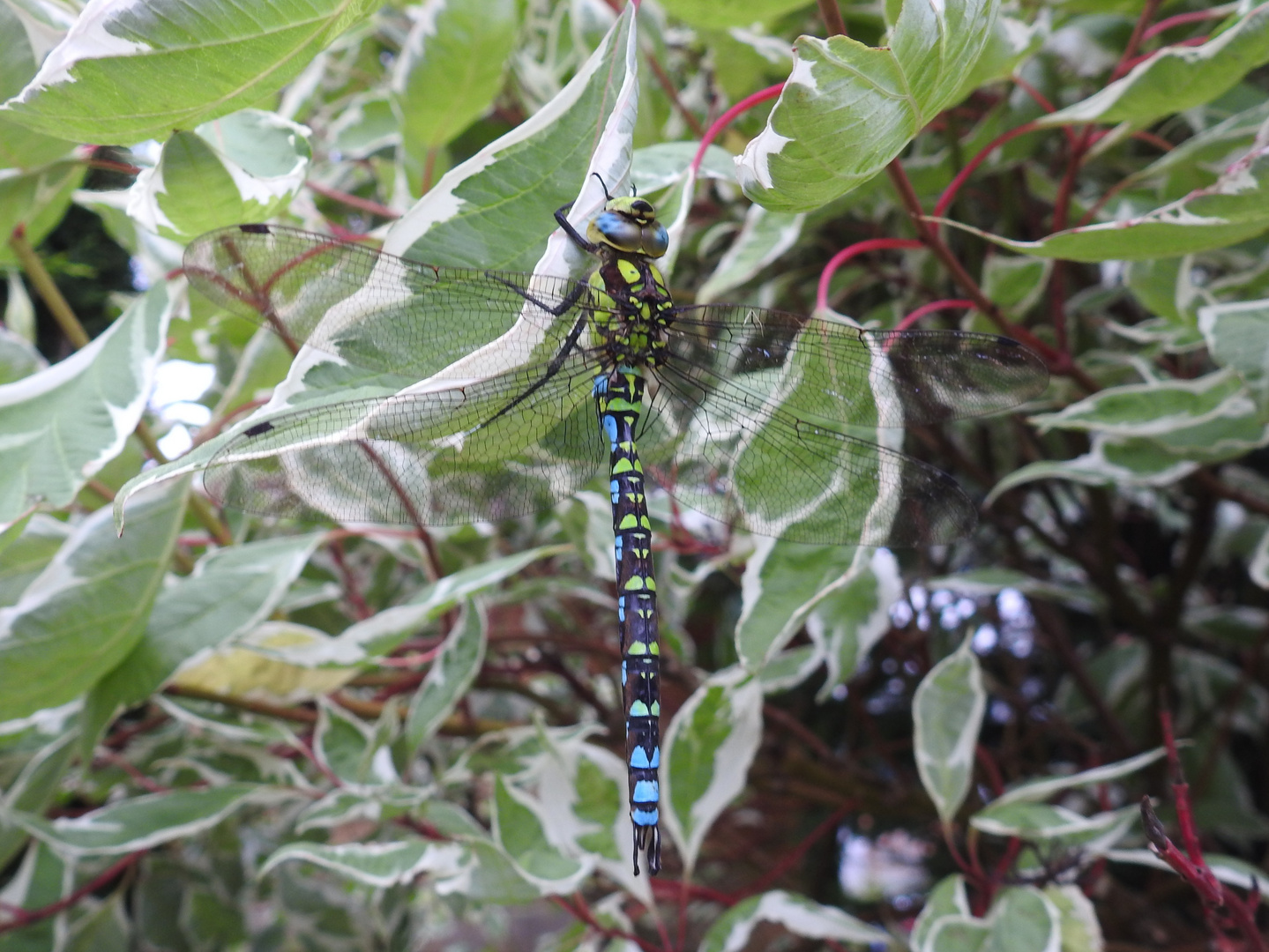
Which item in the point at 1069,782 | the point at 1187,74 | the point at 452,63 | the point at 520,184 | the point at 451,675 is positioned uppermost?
the point at 452,63

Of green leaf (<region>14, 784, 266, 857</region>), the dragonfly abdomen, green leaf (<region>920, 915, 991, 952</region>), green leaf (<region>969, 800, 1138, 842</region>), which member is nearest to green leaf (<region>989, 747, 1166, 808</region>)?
green leaf (<region>969, 800, 1138, 842</region>)

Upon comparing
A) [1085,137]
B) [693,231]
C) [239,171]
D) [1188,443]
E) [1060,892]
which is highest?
[693,231]

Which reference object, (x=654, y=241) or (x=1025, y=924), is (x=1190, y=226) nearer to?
(x=654, y=241)

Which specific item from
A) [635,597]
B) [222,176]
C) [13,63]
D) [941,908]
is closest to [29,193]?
[13,63]

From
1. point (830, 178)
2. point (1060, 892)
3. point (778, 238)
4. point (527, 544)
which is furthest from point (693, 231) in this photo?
point (1060, 892)

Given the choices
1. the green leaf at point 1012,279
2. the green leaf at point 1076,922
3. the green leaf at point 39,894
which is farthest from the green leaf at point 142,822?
the green leaf at point 1012,279

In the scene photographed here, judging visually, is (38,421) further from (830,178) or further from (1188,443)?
(1188,443)
